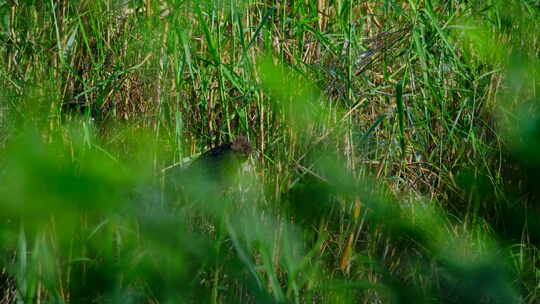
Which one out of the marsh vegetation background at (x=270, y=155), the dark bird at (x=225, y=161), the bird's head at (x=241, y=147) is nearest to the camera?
the marsh vegetation background at (x=270, y=155)

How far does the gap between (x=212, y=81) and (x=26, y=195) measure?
174 cm

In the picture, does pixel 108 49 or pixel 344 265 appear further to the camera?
pixel 108 49

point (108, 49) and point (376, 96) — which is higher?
point (108, 49)

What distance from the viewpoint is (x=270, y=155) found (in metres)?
2.06

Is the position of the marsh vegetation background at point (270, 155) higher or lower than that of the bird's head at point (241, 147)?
higher

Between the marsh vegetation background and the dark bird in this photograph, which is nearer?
the marsh vegetation background

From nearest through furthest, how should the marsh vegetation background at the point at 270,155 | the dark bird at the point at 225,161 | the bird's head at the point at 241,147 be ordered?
the marsh vegetation background at the point at 270,155, the dark bird at the point at 225,161, the bird's head at the point at 241,147

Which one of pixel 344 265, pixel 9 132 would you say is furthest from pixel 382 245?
pixel 9 132

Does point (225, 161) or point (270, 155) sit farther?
point (270, 155)

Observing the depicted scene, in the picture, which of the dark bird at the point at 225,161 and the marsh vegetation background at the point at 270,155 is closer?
the marsh vegetation background at the point at 270,155

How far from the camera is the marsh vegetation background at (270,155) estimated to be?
2.91 feet

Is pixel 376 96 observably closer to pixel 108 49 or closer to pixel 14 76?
pixel 108 49

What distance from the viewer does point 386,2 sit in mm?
2326

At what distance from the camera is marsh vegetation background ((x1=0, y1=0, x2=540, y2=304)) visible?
2.91 feet
